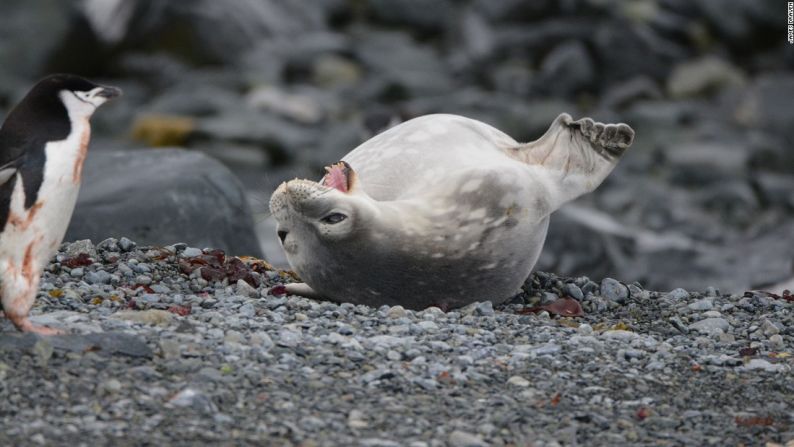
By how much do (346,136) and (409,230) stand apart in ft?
54.1

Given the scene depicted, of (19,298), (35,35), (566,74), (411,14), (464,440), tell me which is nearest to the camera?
(464,440)

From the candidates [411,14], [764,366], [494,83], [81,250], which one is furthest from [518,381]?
[411,14]

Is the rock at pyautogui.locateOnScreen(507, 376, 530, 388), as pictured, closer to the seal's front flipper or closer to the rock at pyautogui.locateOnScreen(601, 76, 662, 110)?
the seal's front flipper

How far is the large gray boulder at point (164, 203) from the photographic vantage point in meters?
11.0

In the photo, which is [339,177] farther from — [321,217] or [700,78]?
[700,78]

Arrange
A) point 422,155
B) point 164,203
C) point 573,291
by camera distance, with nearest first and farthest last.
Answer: point 422,155 → point 573,291 → point 164,203

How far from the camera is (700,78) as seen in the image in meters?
29.6

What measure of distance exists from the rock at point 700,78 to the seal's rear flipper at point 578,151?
20.9 m

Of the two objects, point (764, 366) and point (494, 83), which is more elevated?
point (494, 83)

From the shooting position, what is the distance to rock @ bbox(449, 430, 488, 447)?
5.79 metres

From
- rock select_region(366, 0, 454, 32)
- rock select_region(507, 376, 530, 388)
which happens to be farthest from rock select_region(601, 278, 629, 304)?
rock select_region(366, 0, 454, 32)

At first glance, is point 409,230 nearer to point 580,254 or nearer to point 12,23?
point 580,254

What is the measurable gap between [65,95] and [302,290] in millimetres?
2053

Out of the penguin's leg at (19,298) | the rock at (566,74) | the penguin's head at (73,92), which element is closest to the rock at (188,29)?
the rock at (566,74)
